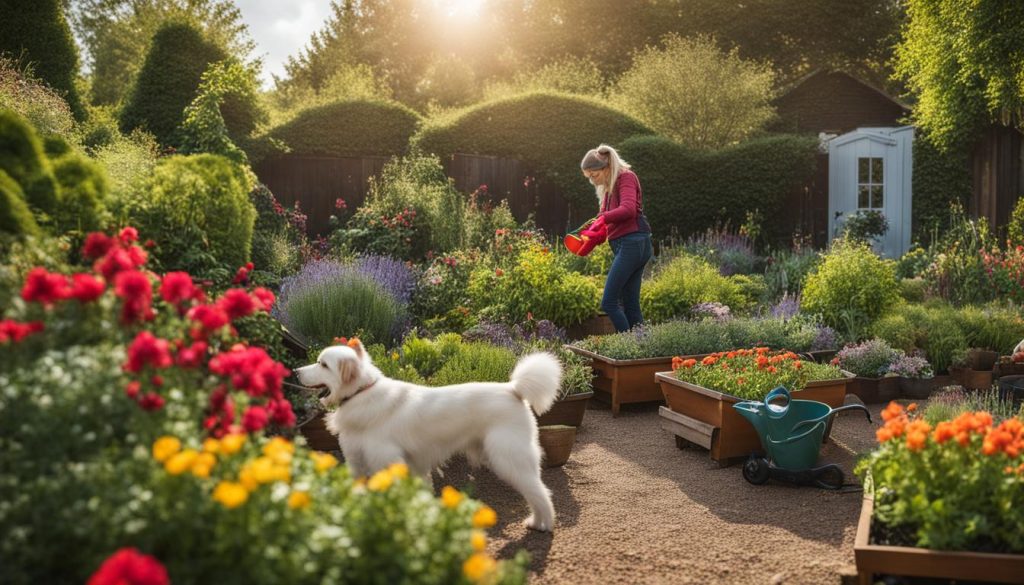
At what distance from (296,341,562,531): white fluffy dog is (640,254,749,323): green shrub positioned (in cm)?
468

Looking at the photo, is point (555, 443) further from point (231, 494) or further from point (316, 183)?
point (316, 183)

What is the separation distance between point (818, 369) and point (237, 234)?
4035mm

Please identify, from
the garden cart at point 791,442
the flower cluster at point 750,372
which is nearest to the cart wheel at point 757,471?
the garden cart at point 791,442

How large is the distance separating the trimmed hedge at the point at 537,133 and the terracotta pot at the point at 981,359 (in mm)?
7309

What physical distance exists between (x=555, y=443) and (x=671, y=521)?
104cm

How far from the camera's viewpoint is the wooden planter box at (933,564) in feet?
9.02

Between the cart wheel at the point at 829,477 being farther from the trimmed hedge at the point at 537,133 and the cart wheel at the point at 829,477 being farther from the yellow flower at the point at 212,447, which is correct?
the trimmed hedge at the point at 537,133

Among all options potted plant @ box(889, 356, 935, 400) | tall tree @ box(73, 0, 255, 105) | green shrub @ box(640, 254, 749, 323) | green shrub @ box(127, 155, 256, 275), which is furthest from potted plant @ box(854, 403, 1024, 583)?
tall tree @ box(73, 0, 255, 105)

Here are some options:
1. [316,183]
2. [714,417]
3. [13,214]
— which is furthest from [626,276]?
[316,183]

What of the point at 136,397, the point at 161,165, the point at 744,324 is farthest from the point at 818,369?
the point at 136,397

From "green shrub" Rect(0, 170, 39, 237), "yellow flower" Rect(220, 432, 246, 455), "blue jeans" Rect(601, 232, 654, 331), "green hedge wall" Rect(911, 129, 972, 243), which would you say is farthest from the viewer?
"green hedge wall" Rect(911, 129, 972, 243)

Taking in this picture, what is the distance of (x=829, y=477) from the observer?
15.0ft

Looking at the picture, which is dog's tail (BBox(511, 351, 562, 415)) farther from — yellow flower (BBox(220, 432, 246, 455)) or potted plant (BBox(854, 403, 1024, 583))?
yellow flower (BBox(220, 432, 246, 455))

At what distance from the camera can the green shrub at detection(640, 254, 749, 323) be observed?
8.35m
